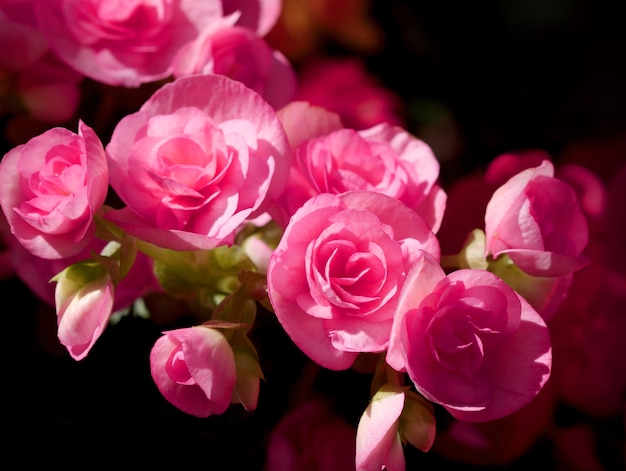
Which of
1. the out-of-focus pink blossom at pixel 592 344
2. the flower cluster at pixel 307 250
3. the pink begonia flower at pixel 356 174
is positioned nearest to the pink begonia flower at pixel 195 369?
the flower cluster at pixel 307 250

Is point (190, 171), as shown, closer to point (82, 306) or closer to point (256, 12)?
point (82, 306)

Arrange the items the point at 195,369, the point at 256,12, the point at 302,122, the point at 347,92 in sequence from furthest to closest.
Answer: the point at 347,92 → the point at 256,12 → the point at 302,122 → the point at 195,369

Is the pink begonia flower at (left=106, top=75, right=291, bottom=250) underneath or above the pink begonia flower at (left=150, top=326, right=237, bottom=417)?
above

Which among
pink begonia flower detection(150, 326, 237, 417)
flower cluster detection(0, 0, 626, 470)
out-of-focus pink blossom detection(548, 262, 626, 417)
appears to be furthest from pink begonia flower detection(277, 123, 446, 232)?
out-of-focus pink blossom detection(548, 262, 626, 417)

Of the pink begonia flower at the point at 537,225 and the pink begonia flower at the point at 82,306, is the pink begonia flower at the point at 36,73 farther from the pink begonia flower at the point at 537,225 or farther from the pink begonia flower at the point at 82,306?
the pink begonia flower at the point at 537,225

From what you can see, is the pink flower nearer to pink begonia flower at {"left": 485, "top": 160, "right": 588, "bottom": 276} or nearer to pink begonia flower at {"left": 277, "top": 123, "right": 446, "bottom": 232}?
pink begonia flower at {"left": 277, "top": 123, "right": 446, "bottom": 232}

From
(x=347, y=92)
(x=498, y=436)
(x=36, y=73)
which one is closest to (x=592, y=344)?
(x=498, y=436)
